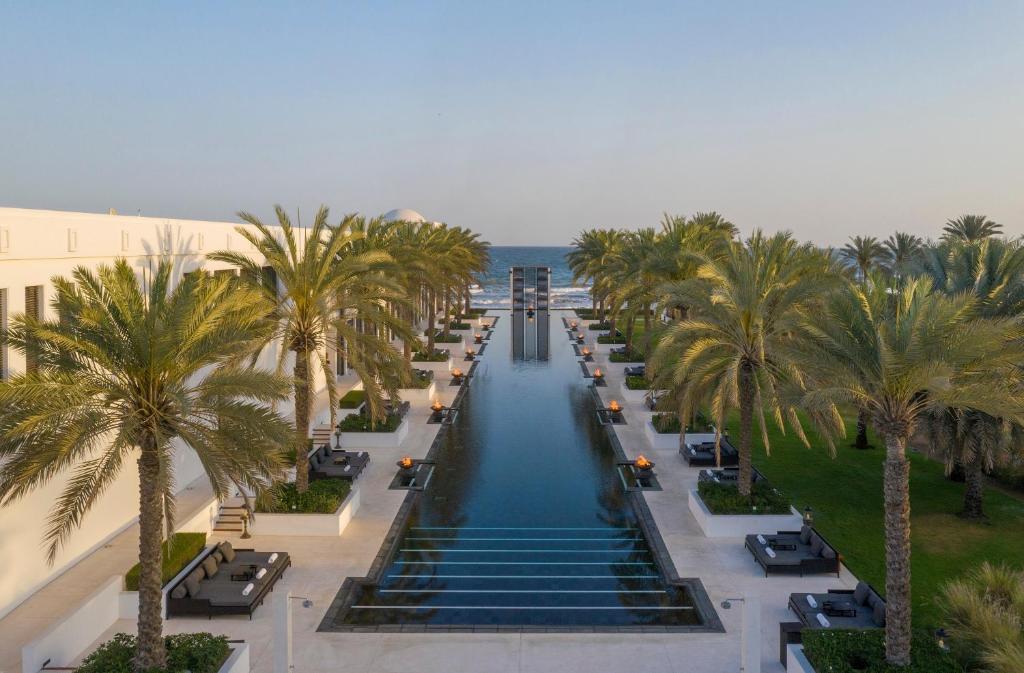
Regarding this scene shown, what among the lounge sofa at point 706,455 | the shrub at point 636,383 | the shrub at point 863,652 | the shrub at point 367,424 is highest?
the shrub at point 636,383

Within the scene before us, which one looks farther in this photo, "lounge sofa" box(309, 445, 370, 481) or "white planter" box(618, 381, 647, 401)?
"white planter" box(618, 381, 647, 401)

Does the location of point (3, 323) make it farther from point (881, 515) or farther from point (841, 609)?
point (881, 515)

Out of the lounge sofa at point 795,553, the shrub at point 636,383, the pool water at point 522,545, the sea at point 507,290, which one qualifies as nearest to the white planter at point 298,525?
the pool water at point 522,545

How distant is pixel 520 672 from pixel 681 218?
68.4ft

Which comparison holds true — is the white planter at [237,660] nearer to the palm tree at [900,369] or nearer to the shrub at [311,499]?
the shrub at [311,499]

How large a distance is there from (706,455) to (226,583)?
13.3 metres

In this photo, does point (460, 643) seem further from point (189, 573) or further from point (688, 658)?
point (189, 573)

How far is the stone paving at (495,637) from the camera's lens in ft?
38.7

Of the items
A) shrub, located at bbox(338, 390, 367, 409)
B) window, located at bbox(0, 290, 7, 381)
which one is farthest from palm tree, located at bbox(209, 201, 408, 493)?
shrub, located at bbox(338, 390, 367, 409)

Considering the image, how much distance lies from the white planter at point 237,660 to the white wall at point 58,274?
4.52 m

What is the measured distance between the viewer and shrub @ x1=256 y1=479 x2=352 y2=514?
17.2m

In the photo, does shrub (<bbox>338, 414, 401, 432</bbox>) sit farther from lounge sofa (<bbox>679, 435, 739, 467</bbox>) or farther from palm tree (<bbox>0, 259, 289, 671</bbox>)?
palm tree (<bbox>0, 259, 289, 671</bbox>)

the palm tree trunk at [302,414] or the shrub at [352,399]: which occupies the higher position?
the palm tree trunk at [302,414]

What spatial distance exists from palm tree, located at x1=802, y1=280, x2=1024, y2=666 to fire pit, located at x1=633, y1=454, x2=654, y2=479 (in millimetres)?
9750
